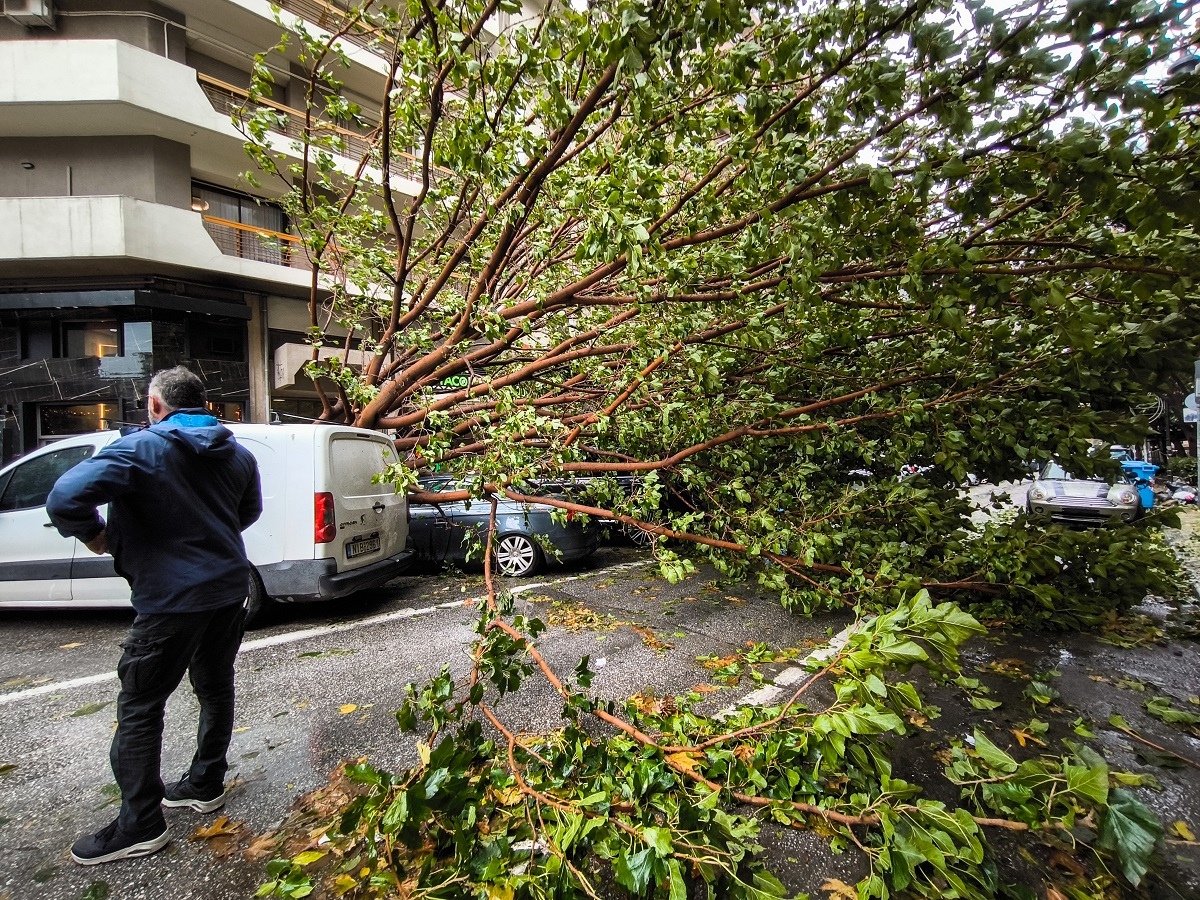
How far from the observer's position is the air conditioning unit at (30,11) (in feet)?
34.8

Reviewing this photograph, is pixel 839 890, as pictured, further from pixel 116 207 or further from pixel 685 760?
pixel 116 207

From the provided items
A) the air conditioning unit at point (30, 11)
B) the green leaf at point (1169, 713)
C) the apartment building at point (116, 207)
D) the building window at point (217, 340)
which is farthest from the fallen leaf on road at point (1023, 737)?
the air conditioning unit at point (30, 11)

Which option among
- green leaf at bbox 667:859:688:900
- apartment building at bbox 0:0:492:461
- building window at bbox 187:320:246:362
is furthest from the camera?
building window at bbox 187:320:246:362

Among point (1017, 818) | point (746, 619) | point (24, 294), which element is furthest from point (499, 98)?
point (24, 294)

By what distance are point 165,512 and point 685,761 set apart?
8.23 ft

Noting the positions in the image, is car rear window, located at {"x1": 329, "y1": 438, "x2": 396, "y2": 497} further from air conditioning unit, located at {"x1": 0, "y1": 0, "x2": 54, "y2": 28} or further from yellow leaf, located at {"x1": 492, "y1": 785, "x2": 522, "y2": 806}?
air conditioning unit, located at {"x1": 0, "y1": 0, "x2": 54, "y2": 28}

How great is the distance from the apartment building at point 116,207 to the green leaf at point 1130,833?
1405 cm

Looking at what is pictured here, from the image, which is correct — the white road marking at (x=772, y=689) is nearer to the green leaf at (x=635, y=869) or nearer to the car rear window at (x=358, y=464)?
the green leaf at (x=635, y=869)

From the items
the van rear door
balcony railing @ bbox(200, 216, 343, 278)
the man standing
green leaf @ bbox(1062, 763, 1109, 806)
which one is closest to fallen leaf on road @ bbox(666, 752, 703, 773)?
green leaf @ bbox(1062, 763, 1109, 806)

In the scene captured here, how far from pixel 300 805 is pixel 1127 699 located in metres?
5.33

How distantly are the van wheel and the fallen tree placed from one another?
1.88 meters

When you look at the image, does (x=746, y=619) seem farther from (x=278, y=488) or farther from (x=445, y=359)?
(x=278, y=488)

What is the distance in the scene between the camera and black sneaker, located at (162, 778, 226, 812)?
2480 millimetres

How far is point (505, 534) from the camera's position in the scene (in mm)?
7258
